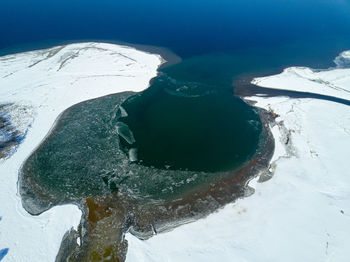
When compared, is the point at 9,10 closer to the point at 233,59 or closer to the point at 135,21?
Result: the point at 135,21

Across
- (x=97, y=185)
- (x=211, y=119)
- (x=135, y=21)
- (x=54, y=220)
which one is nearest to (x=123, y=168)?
(x=97, y=185)

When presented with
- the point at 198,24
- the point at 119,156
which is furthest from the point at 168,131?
the point at 198,24

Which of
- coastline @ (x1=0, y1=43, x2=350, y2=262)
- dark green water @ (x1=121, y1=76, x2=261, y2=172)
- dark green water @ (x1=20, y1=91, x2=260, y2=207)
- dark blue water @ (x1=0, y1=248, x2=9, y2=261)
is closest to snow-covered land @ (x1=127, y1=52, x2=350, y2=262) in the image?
coastline @ (x1=0, y1=43, x2=350, y2=262)

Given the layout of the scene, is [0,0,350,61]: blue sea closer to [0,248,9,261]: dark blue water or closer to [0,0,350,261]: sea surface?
[0,0,350,261]: sea surface

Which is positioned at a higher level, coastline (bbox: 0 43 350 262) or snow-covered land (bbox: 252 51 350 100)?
snow-covered land (bbox: 252 51 350 100)

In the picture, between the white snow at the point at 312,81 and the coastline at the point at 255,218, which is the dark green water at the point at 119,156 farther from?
the white snow at the point at 312,81

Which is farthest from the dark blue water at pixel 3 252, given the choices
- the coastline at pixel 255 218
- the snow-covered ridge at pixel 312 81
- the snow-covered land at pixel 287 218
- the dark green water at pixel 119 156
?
the snow-covered ridge at pixel 312 81

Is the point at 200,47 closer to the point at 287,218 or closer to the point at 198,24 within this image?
the point at 198,24
